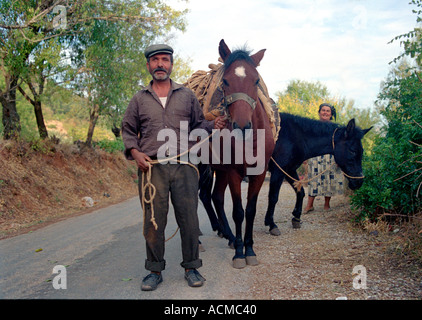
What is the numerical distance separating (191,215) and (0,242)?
435 centimetres

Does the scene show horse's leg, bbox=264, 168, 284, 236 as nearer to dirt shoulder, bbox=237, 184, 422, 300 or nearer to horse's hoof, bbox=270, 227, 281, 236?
horse's hoof, bbox=270, 227, 281, 236

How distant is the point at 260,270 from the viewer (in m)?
4.22

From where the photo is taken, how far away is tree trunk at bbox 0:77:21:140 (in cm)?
1084

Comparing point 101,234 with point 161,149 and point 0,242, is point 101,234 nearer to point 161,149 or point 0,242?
point 0,242

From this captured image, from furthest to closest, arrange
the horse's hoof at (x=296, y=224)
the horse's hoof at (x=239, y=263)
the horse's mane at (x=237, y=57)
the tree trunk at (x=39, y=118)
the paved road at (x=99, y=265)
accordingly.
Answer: the tree trunk at (x=39, y=118), the horse's hoof at (x=296, y=224), the horse's hoof at (x=239, y=263), the horse's mane at (x=237, y=57), the paved road at (x=99, y=265)

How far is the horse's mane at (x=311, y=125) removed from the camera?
658cm

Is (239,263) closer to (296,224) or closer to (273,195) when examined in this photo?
(273,195)

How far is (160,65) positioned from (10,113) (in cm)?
932

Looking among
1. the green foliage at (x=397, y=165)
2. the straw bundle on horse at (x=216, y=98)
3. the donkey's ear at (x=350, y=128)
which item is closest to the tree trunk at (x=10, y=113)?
the straw bundle on horse at (x=216, y=98)

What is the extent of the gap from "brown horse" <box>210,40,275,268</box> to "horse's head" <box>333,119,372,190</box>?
2.09m

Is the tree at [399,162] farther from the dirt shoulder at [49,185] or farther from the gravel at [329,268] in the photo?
the dirt shoulder at [49,185]

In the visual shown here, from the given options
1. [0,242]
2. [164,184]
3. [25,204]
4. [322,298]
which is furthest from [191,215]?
[25,204]

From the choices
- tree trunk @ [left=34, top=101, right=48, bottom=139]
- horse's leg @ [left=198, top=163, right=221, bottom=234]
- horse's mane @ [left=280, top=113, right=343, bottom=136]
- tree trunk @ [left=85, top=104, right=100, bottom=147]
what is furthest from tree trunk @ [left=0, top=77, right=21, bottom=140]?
horse's mane @ [left=280, top=113, right=343, bottom=136]

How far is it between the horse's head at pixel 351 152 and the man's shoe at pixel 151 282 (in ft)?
12.5
